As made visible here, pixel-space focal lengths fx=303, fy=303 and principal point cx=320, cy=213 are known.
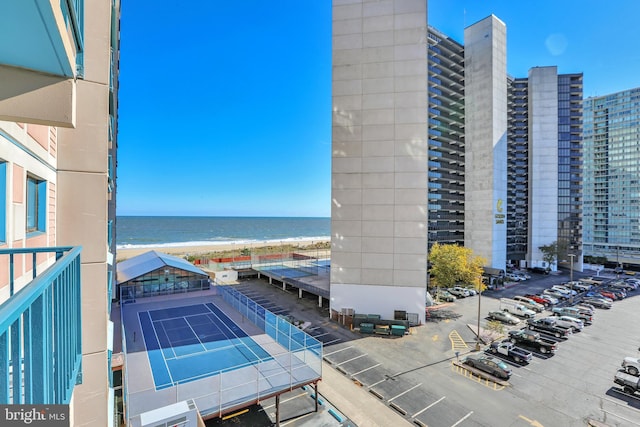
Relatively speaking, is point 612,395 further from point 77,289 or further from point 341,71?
point 341,71

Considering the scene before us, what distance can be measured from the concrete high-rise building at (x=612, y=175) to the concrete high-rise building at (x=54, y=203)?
80.5 m

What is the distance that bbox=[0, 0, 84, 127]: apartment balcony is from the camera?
1813 mm

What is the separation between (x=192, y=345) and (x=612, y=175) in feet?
292

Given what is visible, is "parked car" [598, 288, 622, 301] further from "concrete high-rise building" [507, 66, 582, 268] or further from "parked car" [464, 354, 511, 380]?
"parked car" [464, 354, 511, 380]

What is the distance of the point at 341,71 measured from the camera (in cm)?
2753

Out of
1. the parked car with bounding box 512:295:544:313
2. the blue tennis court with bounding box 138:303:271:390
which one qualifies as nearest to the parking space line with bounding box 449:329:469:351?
the parked car with bounding box 512:295:544:313

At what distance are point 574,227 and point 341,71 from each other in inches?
2089

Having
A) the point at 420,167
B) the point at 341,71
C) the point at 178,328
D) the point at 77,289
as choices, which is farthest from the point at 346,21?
the point at 77,289

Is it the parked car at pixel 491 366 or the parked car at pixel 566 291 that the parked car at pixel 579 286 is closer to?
the parked car at pixel 566 291

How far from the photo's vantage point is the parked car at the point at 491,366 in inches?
652

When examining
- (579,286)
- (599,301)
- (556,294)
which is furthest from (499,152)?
(599,301)

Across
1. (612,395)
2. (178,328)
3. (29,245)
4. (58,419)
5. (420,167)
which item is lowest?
(612,395)

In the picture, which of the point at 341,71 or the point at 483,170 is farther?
the point at 483,170

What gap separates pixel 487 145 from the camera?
154 feet
